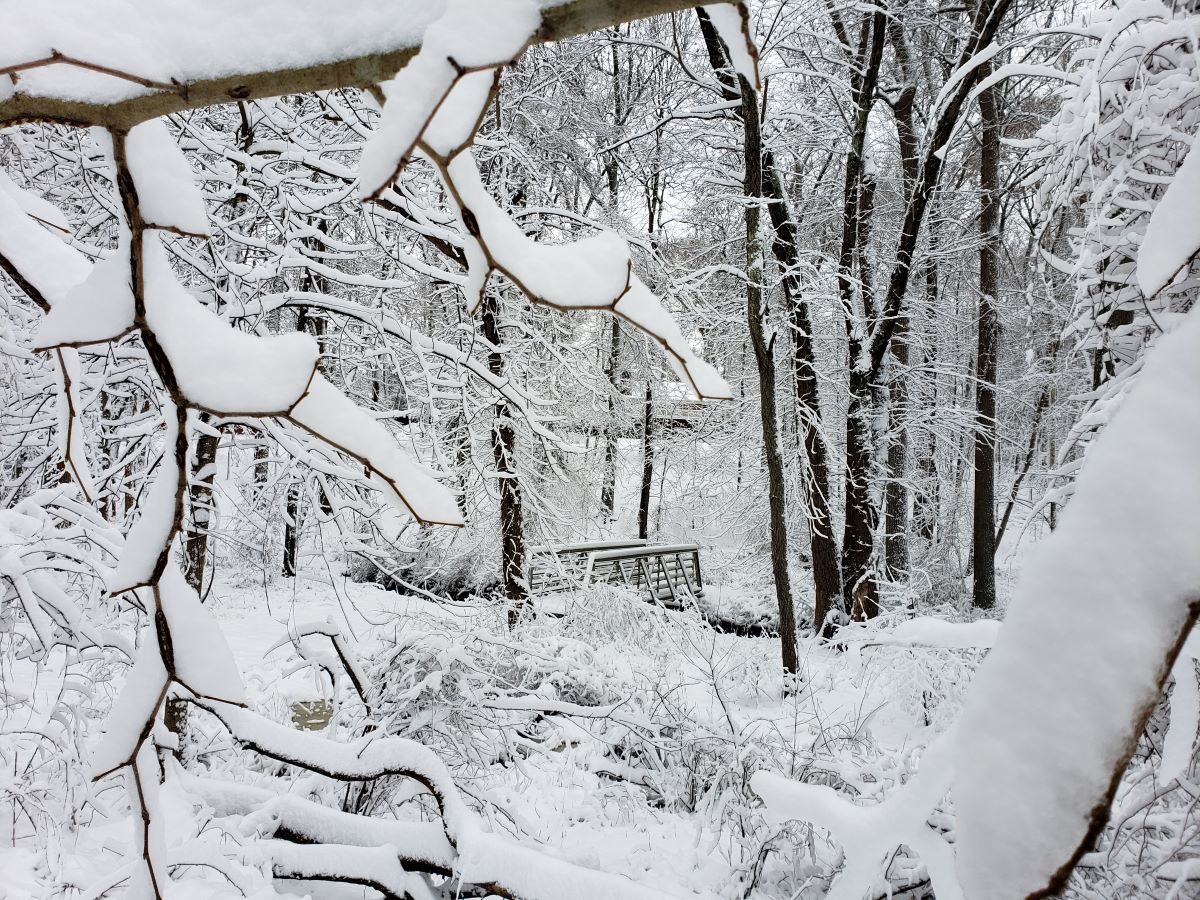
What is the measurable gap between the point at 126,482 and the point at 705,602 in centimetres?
890

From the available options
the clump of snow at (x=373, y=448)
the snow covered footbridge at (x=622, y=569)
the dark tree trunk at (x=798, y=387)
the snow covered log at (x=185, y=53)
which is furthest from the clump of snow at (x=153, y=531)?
the dark tree trunk at (x=798, y=387)

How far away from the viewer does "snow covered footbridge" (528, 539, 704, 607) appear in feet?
25.3

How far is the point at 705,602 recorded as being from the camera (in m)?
11.4

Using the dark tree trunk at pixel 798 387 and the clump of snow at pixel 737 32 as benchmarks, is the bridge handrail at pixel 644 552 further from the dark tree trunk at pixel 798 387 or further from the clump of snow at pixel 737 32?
the clump of snow at pixel 737 32

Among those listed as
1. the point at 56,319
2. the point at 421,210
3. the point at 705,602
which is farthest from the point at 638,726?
the point at 705,602

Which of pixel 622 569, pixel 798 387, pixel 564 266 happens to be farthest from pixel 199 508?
pixel 798 387

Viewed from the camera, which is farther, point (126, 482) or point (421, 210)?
point (421, 210)

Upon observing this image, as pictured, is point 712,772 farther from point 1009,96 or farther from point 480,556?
point 1009,96

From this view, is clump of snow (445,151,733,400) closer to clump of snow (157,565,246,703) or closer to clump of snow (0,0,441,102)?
clump of snow (0,0,441,102)

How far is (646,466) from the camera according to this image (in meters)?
13.4

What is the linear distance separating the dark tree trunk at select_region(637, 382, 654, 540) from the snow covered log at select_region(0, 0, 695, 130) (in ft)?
35.0

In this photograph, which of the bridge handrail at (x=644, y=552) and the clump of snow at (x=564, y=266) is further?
the bridge handrail at (x=644, y=552)

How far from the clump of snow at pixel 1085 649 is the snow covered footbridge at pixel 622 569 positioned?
6.66m

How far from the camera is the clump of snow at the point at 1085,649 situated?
195mm
